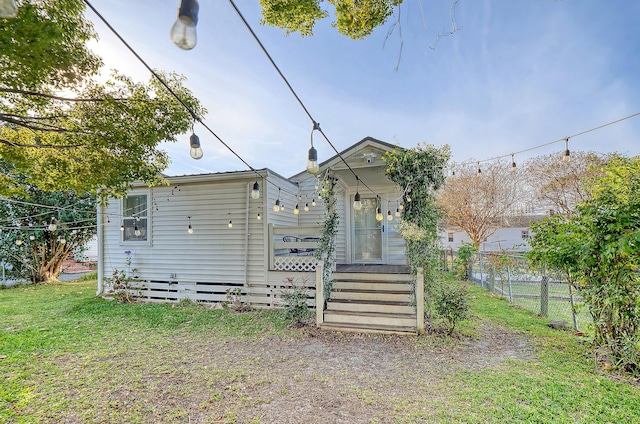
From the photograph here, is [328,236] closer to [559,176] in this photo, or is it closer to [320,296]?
[320,296]

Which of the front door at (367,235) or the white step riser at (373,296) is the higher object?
the front door at (367,235)

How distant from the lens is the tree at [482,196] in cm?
1908

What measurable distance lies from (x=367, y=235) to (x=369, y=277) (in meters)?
2.15

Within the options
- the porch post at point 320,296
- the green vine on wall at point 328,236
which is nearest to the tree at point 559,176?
the green vine on wall at point 328,236

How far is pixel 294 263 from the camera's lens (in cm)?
727

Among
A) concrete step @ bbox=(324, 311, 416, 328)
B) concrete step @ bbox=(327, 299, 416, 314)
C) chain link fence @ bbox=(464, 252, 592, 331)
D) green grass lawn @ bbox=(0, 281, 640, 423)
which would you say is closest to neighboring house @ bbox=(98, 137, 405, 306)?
concrete step @ bbox=(327, 299, 416, 314)

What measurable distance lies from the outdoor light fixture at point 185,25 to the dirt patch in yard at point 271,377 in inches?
123

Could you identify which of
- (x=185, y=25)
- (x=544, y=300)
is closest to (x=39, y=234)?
(x=185, y=25)

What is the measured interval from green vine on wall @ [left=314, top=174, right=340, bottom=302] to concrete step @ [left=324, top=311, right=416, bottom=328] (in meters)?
0.45

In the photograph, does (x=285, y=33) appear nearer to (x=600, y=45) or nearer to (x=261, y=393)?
(x=261, y=393)

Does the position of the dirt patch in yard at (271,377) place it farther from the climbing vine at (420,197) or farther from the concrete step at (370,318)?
the climbing vine at (420,197)

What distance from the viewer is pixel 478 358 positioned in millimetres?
4141

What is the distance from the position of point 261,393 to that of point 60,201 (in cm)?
1280

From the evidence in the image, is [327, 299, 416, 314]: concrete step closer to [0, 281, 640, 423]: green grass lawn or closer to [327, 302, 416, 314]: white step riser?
[327, 302, 416, 314]: white step riser
